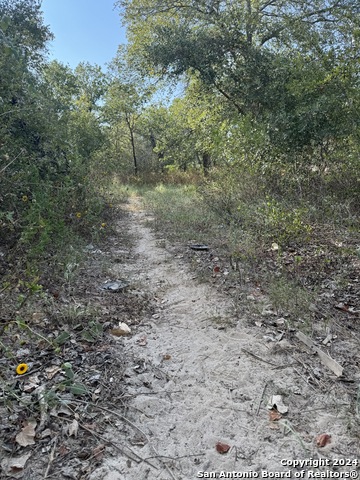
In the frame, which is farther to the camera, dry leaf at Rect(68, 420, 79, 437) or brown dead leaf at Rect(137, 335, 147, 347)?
brown dead leaf at Rect(137, 335, 147, 347)

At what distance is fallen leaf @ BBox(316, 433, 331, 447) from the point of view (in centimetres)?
141

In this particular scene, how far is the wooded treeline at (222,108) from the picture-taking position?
3484 mm

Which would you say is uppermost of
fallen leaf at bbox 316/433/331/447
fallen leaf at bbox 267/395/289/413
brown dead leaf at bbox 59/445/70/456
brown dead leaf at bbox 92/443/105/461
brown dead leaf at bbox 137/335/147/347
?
brown dead leaf at bbox 137/335/147/347

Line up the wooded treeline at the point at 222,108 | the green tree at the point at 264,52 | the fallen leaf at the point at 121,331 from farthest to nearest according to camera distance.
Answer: the green tree at the point at 264,52
the wooded treeline at the point at 222,108
the fallen leaf at the point at 121,331

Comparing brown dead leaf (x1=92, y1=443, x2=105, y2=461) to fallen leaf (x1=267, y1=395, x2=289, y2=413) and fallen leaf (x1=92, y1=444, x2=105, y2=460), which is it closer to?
fallen leaf (x1=92, y1=444, x2=105, y2=460)

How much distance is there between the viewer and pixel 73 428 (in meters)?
1.46

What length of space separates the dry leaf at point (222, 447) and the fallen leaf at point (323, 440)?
1.39 ft

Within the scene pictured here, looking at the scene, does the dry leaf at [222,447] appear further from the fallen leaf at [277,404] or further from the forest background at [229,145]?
the forest background at [229,145]

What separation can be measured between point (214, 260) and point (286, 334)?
4.87 ft

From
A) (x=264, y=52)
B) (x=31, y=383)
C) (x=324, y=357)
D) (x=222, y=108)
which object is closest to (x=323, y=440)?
(x=324, y=357)

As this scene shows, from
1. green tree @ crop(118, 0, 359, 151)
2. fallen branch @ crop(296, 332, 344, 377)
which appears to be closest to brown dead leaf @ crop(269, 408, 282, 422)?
fallen branch @ crop(296, 332, 344, 377)

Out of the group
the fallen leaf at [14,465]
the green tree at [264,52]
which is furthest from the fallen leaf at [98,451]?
the green tree at [264,52]

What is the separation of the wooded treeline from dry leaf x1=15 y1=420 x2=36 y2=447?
1721 millimetres

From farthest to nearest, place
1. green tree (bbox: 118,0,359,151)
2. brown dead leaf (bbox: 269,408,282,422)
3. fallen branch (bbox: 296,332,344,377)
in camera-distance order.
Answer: green tree (bbox: 118,0,359,151), fallen branch (bbox: 296,332,344,377), brown dead leaf (bbox: 269,408,282,422)
